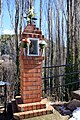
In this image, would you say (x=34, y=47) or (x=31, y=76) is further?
(x=34, y=47)

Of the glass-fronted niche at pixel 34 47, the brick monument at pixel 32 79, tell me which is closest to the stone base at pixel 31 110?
the brick monument at pixel 32 79

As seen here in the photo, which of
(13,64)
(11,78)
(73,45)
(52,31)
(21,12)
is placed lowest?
(11,78)

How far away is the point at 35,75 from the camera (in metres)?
3.10

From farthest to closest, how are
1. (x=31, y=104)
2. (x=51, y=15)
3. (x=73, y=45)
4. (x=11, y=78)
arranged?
1. (x=51, y=15)
2. (x=73, y=45)
3. (x=11, y=78)
4. (x=31, y=104)

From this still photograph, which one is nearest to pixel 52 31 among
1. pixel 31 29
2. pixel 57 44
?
pixel 57 44

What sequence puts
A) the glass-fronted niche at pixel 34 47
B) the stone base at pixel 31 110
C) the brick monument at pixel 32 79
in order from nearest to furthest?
the stone base at pixel 31 110 < the brick monument at pixel 32 79 < the glass-fronted niche at pixel 34 47

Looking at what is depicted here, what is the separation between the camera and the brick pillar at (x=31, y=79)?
3041mm

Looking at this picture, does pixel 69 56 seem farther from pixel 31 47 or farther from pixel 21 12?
pixel 31 47

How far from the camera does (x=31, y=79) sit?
3.07 m

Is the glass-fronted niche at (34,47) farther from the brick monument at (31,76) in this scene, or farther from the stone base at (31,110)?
the stone base at (31,110)

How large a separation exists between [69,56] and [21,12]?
96.6 inches

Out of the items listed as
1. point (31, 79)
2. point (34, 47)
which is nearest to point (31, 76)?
point (31, 79)

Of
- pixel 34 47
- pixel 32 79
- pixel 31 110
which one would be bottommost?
pixel 31 110

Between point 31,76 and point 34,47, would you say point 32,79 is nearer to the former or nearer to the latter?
point 31,76
